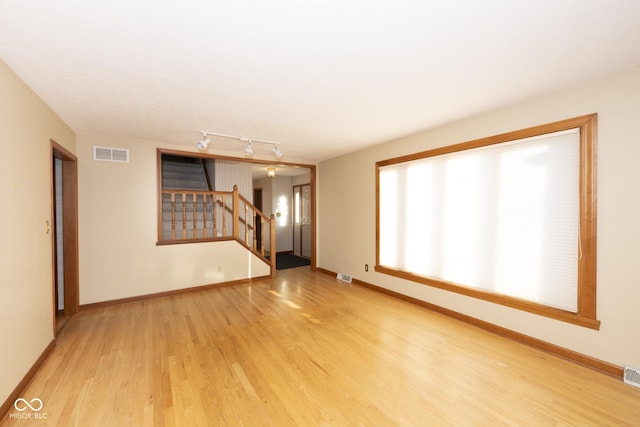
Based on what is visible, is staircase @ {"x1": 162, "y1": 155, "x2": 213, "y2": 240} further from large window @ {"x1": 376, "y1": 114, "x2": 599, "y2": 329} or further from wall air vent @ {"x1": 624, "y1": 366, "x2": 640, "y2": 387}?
wall air vent @ {"x1": 624, "y1": 366, "x2": 640, "y2": 387}

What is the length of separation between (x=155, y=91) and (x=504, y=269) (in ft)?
→ 13.3

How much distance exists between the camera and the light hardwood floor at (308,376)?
179 cm

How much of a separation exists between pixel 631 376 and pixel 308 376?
8.57 feet

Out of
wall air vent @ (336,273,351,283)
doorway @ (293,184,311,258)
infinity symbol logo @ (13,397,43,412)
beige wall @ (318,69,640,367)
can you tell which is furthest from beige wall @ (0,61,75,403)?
doorway @ (293,184,311,258)

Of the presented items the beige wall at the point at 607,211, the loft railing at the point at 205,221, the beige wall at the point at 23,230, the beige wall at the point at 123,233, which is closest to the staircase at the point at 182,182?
the loft railing at the point at 205,221

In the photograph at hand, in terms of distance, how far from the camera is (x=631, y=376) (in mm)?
2113

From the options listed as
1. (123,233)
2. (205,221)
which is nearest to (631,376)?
(205,221)

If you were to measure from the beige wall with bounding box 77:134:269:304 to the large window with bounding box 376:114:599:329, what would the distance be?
3835mm

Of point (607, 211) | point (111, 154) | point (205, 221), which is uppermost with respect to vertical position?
point (111, 154)

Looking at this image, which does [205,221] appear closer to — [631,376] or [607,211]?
[607,211]

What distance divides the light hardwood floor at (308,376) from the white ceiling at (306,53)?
250 cm

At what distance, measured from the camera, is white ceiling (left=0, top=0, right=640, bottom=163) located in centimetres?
146

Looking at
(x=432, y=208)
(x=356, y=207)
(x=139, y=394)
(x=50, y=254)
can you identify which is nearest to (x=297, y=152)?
(x=356, y=207)

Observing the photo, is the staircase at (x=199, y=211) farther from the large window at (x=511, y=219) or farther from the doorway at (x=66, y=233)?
the large window at (x=511, y=219)
